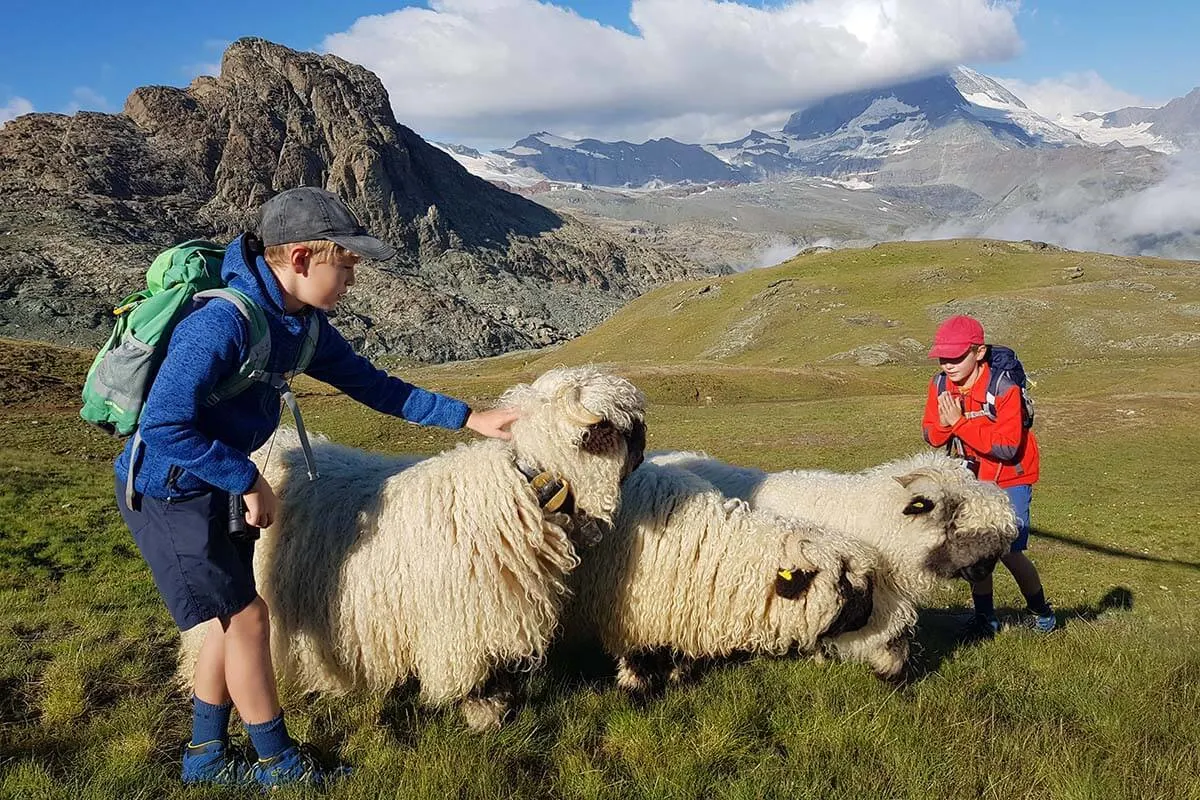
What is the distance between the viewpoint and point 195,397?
358 centimetres

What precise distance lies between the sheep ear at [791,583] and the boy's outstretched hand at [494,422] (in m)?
2.42

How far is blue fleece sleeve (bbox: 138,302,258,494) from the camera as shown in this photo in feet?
11.7

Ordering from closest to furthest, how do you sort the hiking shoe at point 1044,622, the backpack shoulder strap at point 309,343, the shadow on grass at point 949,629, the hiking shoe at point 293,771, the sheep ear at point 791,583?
the hiking shoe at point 293,771 < the backpack shoulder strap at point 309,343 < the sheep ear at point 791,583 < the shadow on grass at point 949,629 < the hiking shoe at point 1044,622

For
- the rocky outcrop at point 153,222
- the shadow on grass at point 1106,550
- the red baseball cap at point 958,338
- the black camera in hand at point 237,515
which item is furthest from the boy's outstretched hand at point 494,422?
the rocky outcrop at point 153,222

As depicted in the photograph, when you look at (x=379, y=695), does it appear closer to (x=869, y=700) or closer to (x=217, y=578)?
(x=217, y=578)

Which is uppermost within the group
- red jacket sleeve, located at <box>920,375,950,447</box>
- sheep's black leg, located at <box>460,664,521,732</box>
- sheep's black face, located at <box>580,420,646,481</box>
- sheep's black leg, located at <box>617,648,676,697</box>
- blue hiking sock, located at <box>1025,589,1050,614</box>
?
sheep's black face, located at <box>580,420,646,481</box>

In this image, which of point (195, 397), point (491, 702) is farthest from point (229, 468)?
point (491, 702)

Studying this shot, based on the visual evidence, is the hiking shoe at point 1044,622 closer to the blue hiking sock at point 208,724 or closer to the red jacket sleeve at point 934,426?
the red jacket sleeve at point 934,426

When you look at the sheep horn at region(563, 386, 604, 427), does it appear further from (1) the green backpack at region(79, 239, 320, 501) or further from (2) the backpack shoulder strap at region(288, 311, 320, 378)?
(1) the green backpack at region(79, 239, 320, 501)

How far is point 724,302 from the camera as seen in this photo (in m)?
87.8

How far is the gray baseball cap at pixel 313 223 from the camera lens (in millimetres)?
3986

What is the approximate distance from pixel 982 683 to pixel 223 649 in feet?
17.7

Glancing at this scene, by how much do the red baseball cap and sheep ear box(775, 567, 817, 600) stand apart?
2.94 m

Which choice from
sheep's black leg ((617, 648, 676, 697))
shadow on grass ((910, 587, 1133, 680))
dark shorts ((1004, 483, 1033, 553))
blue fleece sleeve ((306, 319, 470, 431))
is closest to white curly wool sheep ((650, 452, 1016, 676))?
shadow on grass ((910, 587, 1133, 680))
